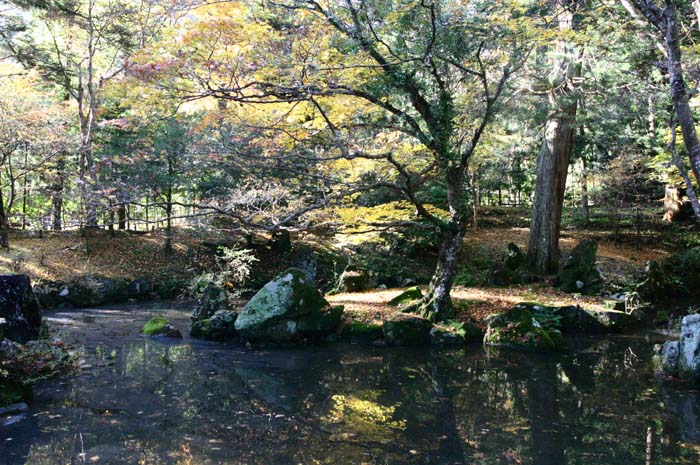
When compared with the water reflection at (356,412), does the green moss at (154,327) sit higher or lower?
higher

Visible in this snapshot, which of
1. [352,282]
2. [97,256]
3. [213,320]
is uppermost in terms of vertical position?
[97,256]

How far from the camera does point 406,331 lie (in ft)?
31.2

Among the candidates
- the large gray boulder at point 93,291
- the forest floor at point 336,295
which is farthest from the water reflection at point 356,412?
the large gray boulder at point 93,291

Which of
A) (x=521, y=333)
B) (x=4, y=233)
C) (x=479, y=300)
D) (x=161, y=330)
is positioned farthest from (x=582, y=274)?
(x=4, y=233)

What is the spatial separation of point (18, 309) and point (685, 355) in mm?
10141

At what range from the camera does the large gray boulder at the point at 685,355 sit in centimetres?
697

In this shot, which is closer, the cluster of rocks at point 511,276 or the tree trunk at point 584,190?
the cluster of rocks at point 511,276

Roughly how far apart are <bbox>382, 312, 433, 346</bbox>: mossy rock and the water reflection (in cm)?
88

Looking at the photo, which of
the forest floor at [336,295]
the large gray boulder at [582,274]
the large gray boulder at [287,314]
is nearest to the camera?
the large gray boulder at [287,314]

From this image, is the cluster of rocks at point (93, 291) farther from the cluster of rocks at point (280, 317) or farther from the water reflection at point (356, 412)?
the water reflection at point (356, 412)

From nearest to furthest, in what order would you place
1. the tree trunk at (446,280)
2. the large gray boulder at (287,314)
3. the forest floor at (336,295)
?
the large gray boulder at (287,314) → the tree trunk at (446,280) → the forest floor at (336,295)

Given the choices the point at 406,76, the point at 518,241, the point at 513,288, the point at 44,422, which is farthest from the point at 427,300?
the point at 518,241

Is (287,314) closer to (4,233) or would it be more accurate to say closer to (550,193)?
(550,193)

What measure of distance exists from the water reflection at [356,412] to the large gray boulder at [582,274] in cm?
408
